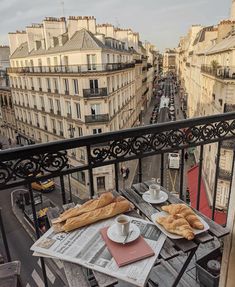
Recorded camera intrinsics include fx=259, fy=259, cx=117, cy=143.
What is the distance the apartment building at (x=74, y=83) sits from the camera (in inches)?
659

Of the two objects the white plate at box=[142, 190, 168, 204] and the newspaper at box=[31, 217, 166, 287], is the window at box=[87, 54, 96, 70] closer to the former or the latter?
the white plate at box=[142, 190, 168, 204]

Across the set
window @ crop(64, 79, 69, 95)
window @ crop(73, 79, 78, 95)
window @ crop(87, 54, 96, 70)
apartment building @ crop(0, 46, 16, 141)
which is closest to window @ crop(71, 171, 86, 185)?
window @ crop(73, 79, 78, 95)

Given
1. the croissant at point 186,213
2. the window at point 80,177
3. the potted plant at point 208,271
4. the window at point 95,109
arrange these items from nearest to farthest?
1. the croissant at point 186,213
2. the potted plant at point 208,271
3. the window at point 95,109
4. the window at point 80,177

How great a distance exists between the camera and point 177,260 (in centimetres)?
311

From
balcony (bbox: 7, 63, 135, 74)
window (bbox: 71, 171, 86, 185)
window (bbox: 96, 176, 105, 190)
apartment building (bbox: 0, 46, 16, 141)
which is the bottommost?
window (bbox: 96, 176, 105, 190)

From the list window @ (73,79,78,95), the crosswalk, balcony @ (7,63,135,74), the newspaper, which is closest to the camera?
the newspaper

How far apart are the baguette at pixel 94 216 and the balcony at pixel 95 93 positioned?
1510cm

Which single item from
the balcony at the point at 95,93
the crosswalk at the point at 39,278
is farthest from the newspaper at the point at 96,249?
the balcony at the point at 95,93

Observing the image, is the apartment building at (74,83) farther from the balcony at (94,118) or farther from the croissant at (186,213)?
the croissant at (186,213)

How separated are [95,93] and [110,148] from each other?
14862 mm

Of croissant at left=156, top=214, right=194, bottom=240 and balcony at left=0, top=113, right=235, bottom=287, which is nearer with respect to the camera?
croissant at left=156, top=214, right=194, bottom=240

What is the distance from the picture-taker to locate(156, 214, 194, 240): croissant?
1717 millimetres

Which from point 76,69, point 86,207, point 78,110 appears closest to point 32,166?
point 86,207

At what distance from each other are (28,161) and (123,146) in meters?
0.84
